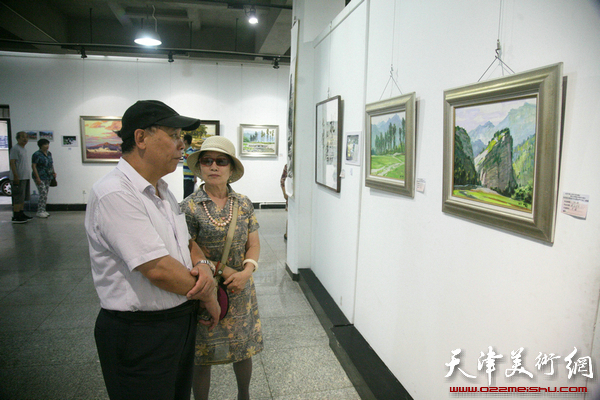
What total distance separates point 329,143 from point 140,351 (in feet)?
9.81

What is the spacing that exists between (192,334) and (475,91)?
1632mm

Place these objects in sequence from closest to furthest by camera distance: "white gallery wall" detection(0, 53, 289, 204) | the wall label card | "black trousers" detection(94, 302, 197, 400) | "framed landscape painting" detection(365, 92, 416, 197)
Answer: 1. the wall label card
2. "black trousers" detection(94, 302, 197, 400)
3. "framed landscape painting" detection(365, 92, 416, 197)
4. "white gallery wall" detection(0, 53, 289, 204)

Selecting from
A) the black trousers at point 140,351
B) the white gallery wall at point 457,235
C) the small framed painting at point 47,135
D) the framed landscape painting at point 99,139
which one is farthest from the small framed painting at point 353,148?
the small framed painting at point 47,135

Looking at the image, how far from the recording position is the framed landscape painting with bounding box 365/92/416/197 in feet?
7.52

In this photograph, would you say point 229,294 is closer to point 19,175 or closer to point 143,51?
point 19,175

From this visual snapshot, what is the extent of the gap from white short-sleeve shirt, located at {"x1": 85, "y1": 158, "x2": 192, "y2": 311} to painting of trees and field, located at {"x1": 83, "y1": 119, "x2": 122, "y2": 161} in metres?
9.52

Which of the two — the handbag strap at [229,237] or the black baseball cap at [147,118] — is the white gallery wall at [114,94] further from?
the black baseball cap at [147,118]

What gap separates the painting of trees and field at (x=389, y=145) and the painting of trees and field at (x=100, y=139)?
892 cm

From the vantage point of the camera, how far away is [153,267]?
1362mm

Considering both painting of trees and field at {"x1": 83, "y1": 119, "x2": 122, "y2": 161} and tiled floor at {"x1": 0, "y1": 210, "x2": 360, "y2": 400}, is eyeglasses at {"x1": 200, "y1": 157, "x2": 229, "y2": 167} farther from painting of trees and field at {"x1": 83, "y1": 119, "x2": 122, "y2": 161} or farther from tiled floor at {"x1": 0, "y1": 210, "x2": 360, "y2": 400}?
painting of trees and field at {"x1": 83, "y1": 119, "x2": 122, "y2": 161}

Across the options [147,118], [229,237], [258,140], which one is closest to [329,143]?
[229,237]

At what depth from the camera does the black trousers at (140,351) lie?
1.44m

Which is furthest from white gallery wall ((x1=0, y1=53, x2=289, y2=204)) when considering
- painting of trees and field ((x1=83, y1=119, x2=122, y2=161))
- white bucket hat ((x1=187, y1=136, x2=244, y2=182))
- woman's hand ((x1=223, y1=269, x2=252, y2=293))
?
woman's hand ((x1=223, y1=269, x2=252, y2=293))

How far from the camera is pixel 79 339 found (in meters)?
3.42
